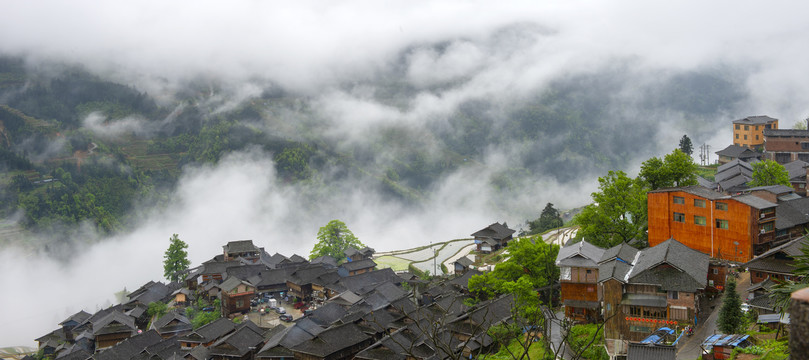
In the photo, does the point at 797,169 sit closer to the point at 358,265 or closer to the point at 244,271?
the point at 358,265

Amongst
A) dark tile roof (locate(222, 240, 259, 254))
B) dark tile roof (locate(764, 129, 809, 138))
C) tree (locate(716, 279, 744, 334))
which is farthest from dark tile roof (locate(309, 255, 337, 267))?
dark tile roof (locate(764, 129, 809, 138))

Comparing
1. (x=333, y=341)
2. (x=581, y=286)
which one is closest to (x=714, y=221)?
(x=581, y=286)

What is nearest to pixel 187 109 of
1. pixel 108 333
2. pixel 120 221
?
pixel 120 221

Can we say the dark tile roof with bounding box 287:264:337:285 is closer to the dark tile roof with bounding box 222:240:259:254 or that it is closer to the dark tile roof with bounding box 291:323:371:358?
the dark tile roof with bounding box 222:240:259:254

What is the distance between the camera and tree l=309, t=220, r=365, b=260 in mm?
73062

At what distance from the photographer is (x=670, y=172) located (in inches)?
1599

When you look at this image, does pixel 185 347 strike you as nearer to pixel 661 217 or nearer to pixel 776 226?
pixel 661 217

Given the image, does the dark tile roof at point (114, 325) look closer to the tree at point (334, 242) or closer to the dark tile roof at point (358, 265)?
the dark tile roof at point (358, 265)

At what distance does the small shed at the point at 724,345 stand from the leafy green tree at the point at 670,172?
22.9 m

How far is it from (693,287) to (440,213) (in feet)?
318

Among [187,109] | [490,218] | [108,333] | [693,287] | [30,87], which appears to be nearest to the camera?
[693,287]

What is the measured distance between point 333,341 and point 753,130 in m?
65.7

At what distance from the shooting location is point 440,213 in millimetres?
121438

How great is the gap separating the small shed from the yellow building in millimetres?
62099
